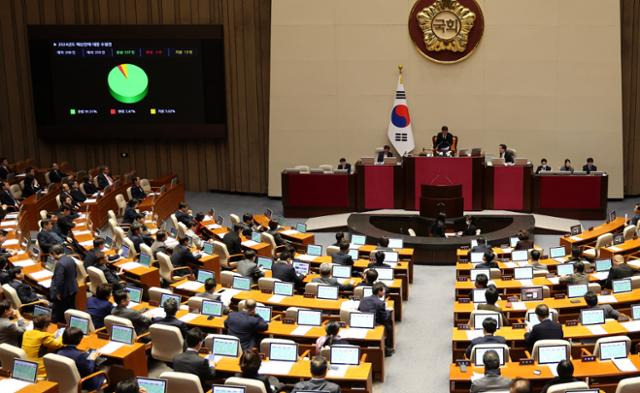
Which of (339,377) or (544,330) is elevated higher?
(544,330)

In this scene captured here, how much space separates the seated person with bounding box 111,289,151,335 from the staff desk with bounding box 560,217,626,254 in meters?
9.58

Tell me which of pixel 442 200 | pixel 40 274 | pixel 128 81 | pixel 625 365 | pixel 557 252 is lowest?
pixel 625 365

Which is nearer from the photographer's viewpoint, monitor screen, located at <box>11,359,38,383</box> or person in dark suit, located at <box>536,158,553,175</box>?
monitor screen, located at <box>11,359,38,383</box>

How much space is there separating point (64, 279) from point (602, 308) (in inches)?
297

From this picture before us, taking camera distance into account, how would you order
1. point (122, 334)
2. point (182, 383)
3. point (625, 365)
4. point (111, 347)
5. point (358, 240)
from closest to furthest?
1. point (182, 383)
2. point (625, 365)
3. point (111, 347)
4. point (122, 334)
5. point (358, 240)

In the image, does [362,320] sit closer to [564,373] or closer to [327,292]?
[327,292]

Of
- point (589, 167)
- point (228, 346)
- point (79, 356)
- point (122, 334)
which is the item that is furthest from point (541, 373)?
point (589, 167)

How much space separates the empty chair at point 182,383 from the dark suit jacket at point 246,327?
73.7 inches

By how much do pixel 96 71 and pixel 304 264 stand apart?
1247 cm

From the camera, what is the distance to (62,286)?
11430 mm

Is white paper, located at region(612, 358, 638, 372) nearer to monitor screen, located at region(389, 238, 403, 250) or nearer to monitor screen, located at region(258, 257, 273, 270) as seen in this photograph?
monitor screen, located at region(258, 257, 273, 270)

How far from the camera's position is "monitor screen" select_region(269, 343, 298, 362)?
29.5 feet

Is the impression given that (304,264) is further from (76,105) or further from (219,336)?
(76,105)

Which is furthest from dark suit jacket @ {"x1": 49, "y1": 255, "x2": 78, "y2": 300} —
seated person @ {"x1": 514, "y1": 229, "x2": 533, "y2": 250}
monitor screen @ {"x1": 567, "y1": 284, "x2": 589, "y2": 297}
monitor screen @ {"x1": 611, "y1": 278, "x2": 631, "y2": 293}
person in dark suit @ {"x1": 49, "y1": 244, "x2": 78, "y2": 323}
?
seated person @ {"x1": 514, "y1": 229, "x2": 533, "y2": 250}
